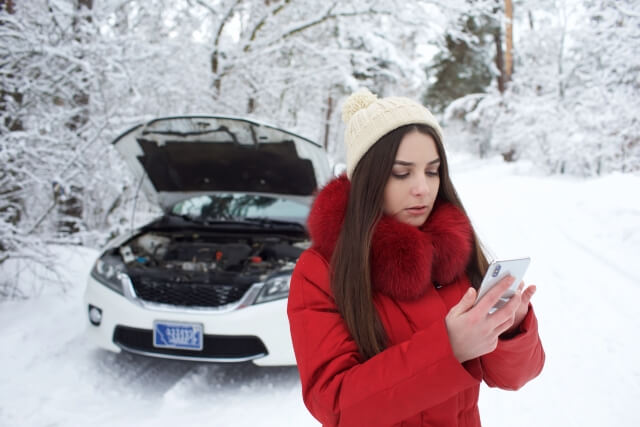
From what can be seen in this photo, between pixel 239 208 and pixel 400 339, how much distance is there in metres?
3.40

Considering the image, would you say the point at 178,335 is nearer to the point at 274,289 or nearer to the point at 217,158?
the point at 274,289

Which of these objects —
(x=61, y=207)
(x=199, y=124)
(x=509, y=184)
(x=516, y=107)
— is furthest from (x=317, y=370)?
(x=516, y=107)

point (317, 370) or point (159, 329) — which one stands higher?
point (317, 370)

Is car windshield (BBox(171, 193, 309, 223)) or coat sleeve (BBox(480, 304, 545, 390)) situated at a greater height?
coat sleeve (BBox(480, 304, 545, 390))

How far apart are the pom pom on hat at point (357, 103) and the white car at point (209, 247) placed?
1.79 meters

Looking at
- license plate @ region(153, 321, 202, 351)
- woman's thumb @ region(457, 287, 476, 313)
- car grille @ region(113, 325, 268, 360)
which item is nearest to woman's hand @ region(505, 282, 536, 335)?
woman's thumb @ region(457, 287, 476, 313)

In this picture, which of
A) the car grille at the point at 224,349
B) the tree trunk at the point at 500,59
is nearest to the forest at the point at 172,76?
the car grille at the point at 224,349

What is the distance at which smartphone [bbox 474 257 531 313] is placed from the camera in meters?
0.78

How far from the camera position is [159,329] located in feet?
9.00

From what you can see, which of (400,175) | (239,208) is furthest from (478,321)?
(239,208)

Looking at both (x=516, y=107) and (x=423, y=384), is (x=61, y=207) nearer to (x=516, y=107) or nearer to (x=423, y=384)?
(x=423, y=384)

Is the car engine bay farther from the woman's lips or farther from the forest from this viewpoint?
the woman's lips

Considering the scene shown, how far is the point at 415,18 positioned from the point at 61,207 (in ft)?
19.9

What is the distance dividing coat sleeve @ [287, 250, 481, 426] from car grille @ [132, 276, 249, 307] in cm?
195
